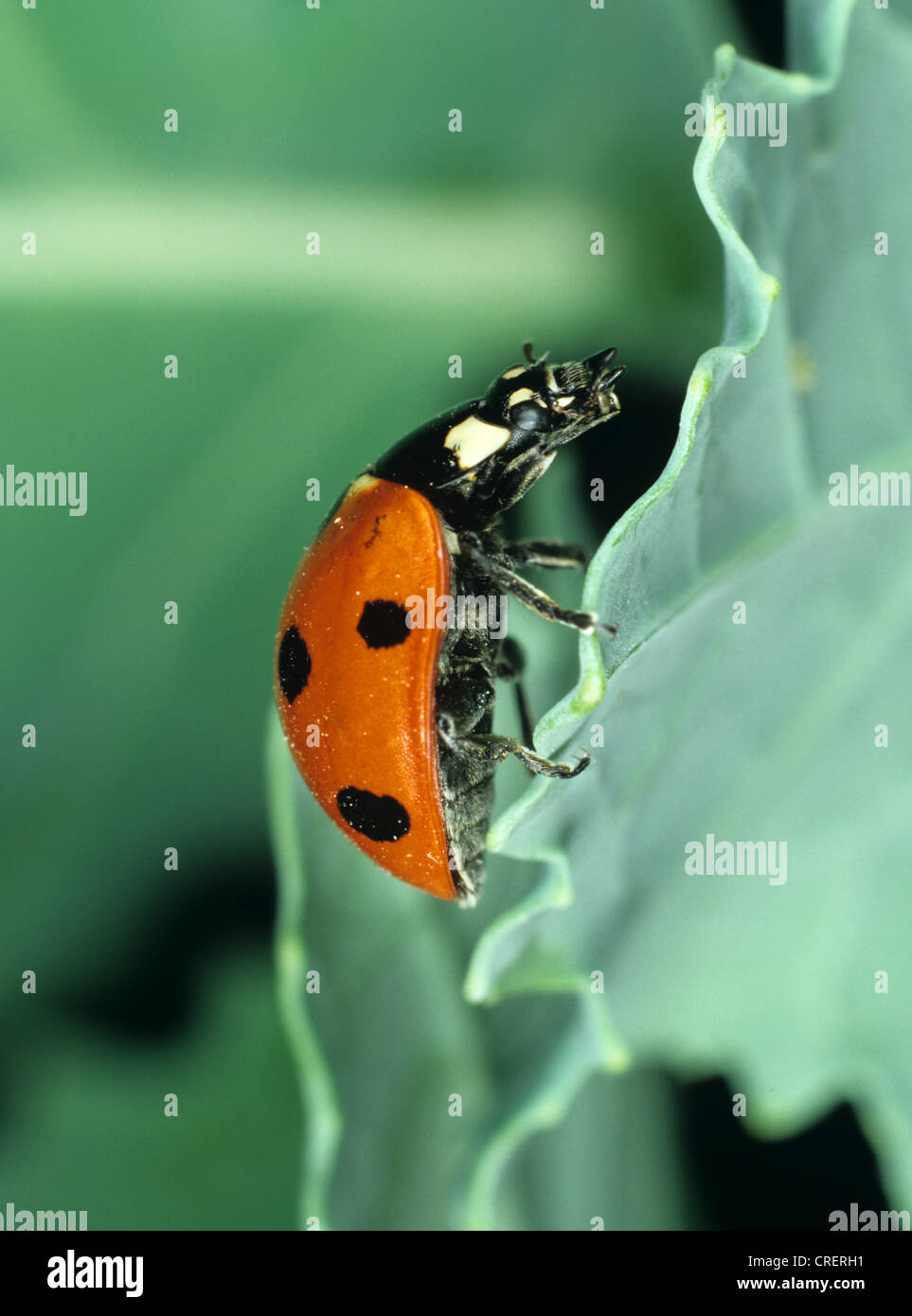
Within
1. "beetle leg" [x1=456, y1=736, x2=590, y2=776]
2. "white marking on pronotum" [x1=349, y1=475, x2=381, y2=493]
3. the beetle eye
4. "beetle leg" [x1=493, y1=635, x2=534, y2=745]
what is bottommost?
"beetle leg" [x1=456, y1=736, x2=590, y2=776]

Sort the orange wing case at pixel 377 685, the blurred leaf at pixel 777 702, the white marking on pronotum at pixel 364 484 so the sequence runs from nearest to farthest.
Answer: the blurred leaf at pixel 777 702 < the orange wing case at pixel 377 685 < the white marking on pronotum at pixel 364 484

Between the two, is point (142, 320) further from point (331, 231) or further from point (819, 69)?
point (819, 69)

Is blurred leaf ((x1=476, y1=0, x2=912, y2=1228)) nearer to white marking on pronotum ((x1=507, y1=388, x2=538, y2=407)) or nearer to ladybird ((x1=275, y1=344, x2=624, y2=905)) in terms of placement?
ladybird ((x1=275, y1=344, x2=624, y2=905))

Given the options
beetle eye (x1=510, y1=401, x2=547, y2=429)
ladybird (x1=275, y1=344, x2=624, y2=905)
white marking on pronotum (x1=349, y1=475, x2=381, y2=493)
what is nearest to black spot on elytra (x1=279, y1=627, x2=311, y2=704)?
ladybird (x1=275, y1=344, x2=624, y2=905)

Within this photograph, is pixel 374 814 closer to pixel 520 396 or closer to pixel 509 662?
pixel 509 662

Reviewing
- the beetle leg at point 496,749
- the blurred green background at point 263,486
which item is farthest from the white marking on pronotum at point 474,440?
the beetle leg at point 496,749

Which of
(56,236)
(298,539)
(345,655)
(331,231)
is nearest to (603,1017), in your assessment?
(345,655)

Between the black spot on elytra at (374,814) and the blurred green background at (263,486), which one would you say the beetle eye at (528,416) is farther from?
the black spot on elytra at (374,814)

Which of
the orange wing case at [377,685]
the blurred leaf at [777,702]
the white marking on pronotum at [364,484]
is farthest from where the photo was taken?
the white marking on pronotum at [364,484]
